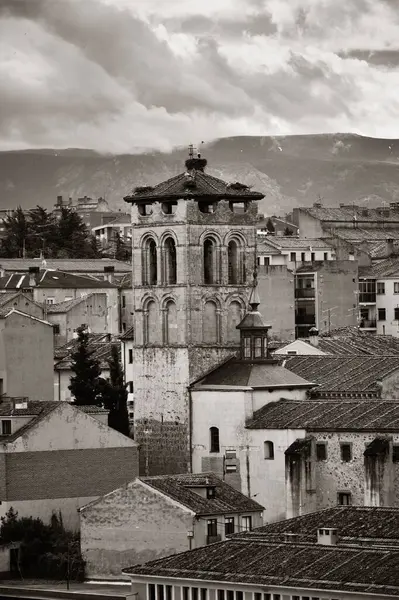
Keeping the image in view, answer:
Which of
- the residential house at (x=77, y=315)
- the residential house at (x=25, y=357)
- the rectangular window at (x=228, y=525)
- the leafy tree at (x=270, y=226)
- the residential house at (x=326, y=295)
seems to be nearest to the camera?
the rectangular window at (x=228, y=525)

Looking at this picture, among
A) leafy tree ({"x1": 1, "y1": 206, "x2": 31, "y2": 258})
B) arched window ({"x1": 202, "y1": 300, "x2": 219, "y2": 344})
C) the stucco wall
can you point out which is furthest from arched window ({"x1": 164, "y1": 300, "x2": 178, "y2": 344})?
leafy tree ({"x1": 1, "y1": 206, "x2": 31, "y2": 258})

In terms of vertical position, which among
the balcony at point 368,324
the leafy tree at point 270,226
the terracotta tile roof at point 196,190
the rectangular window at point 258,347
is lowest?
the rectangular window at point 258,347

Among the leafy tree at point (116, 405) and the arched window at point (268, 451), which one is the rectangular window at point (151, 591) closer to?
the arched window at point (268, 451)

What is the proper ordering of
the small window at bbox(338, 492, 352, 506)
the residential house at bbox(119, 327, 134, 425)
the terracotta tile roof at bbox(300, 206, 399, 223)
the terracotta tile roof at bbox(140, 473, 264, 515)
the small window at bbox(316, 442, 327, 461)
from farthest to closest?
the terracotta tile roof at bbox(300, 206, 399, 223), the residential house at bbox(119, 327, 134, 425), the small window at bbox(316, 442, 327, 461), the small window at bbox(338, 492, 352, 506), the terracotta tile roof at bbox(140, 473, 264, 515)

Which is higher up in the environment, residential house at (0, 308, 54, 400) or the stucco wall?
residential house at (0, 308, 54, 400)

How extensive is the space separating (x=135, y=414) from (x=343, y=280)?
48660 millimetres

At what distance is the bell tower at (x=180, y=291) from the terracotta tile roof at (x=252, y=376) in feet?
2.73

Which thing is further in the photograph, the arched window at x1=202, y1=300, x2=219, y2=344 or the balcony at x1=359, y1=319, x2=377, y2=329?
the balcony at x1=359, y1=319, x2=377, y2=329

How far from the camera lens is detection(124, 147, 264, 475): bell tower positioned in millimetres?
96438

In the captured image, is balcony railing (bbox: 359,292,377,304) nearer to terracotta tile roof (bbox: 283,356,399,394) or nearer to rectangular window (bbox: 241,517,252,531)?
terracotta tile roof (bbox: 283,356,399,394)

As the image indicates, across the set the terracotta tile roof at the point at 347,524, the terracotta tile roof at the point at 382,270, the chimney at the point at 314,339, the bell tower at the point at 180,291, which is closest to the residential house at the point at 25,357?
the bell tower at the point at 180,291

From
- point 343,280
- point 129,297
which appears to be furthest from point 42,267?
point 343,280

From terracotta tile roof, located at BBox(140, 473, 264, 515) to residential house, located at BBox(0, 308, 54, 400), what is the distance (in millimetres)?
18516

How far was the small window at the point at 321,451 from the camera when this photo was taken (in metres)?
88.8
